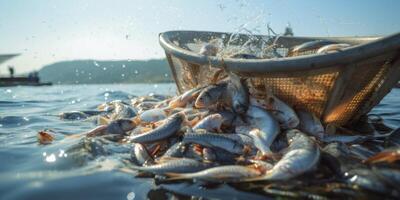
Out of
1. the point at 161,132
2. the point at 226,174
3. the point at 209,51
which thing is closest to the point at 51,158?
the point at 161,132

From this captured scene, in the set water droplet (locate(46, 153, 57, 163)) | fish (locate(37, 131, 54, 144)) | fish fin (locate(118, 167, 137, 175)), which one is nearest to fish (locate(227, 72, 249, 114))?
fish fin (locate(118, 167, 137, 175))

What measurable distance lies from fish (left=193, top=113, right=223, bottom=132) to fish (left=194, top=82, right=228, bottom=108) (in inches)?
18.7

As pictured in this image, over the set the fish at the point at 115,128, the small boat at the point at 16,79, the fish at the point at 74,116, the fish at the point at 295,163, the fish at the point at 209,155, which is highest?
the fish at the point at 295,163

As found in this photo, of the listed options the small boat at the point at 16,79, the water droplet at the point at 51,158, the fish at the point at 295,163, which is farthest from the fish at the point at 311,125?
the small boat at the point at 16,79

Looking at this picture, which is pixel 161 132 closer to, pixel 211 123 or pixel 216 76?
pixel 211 123

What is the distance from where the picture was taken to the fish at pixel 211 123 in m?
5.50

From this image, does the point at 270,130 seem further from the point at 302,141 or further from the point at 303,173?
the point at 303,173

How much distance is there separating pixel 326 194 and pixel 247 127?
1.94 metres

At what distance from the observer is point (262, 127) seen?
Answer: 17.6ft

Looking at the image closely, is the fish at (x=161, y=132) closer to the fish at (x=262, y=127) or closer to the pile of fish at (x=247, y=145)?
the pile of fish at (x=247, y=145)

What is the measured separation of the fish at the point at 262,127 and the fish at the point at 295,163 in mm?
477

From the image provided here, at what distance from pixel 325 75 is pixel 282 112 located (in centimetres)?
77

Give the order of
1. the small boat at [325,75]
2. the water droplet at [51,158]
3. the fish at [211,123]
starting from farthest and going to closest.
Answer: the fish at [211,123] → the water droplet at [51,158] → the small boat at [325,75]

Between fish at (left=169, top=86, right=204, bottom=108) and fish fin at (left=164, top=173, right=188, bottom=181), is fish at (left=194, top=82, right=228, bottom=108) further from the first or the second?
fish fin at (left=164, top=173, right=188, bottom=181)
